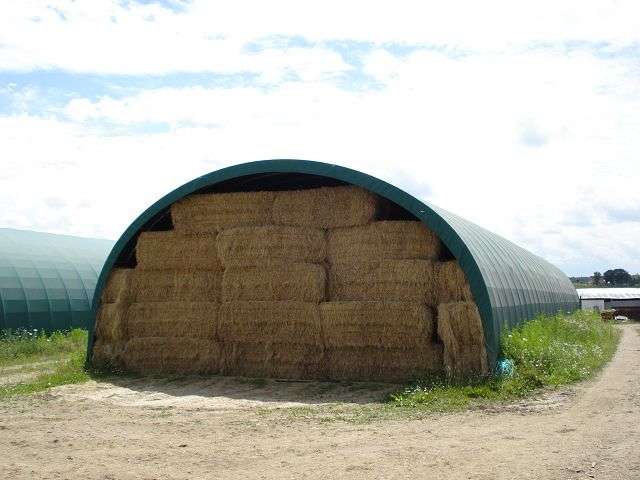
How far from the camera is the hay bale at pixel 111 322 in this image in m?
16.9

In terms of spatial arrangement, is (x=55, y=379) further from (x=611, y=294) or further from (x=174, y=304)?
(x=611, y=294)

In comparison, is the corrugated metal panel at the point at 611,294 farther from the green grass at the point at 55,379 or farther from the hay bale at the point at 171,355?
the green grass at the point at 55,379

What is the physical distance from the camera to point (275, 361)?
1540 centimetres

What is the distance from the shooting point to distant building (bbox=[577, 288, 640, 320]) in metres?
68.6

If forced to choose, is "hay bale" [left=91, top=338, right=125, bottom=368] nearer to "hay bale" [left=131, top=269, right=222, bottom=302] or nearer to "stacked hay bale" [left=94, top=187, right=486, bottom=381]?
"stacked hay bale" [left=94, top=187, right=486, bottom=381]

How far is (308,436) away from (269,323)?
5785 mm

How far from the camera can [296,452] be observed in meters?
8.83

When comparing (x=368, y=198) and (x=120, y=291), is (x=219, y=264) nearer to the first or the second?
(x=120, y=291)

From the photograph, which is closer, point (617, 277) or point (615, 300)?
point (615, 300)

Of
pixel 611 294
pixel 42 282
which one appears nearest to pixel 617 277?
pixel 611 294

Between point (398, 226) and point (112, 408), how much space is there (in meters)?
6.22

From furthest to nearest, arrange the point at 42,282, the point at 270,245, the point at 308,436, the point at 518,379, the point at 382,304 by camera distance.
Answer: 1. the point at 42,282
2. the point at 270,245
3. the point at 382,304
4. the point at 518,379
5. the point at 308,436

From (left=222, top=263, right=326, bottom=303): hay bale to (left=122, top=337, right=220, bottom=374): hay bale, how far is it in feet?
3.88

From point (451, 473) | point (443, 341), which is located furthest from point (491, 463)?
point (443, 341)
